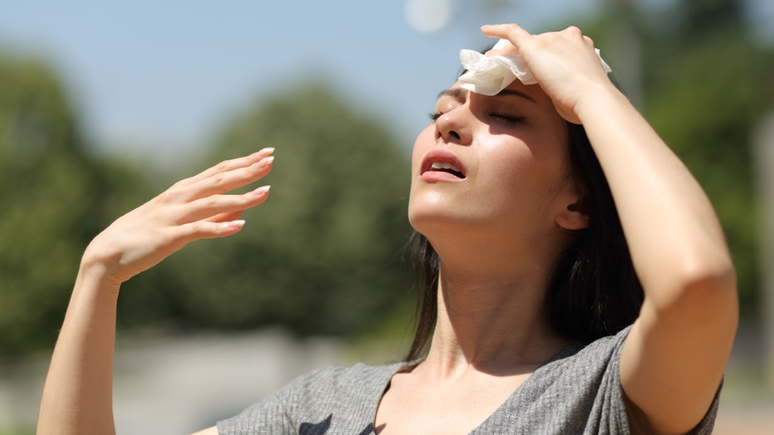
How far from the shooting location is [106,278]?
2307 millimetres

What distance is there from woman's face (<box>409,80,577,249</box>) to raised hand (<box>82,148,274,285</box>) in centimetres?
45

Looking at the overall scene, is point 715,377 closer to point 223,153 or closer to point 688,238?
point 688,238

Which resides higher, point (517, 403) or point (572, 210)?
point (572, 210)

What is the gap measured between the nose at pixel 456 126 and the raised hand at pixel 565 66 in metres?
0.26

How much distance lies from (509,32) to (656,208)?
2.32ft

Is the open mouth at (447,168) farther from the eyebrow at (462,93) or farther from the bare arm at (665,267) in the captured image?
the bare arm at (665,267)

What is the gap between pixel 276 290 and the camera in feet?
79.9

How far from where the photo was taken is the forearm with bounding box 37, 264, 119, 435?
2.27 metres

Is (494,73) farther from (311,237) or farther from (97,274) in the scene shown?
(311,237)

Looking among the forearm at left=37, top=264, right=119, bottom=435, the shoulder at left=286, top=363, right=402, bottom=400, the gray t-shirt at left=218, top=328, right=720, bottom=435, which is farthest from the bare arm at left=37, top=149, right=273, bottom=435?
the shoulder at left=286, top=363, right=402, bottom=400

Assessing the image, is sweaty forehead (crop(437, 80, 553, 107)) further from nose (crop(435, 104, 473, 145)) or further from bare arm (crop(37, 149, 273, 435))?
bare arm (crop(37, 149, 273, 435))

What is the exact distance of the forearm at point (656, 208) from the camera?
168cm

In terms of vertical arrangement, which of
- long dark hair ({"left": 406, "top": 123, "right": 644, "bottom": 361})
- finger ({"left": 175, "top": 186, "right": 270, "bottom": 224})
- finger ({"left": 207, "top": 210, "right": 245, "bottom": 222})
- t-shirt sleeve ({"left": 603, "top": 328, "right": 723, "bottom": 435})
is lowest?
t-shirt sleeve ({"left": 603, "top": 328, "right": 723, "bottom": 435})

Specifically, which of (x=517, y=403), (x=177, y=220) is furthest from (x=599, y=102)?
(x=177, y=220)
